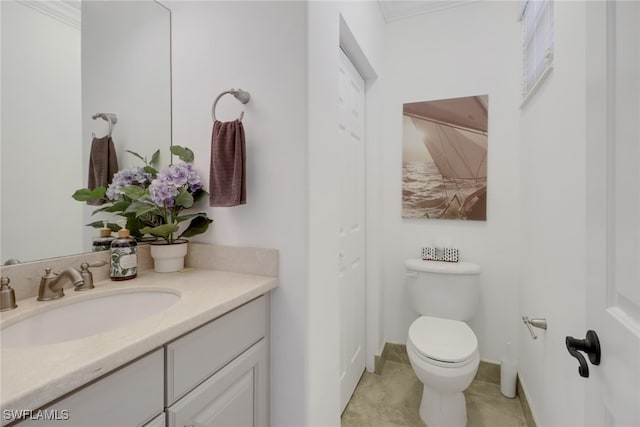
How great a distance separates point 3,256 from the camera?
810 mm

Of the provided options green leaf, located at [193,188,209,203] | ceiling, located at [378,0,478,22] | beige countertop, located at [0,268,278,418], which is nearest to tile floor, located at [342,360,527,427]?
beige countertop, located at [0,268,278,418]

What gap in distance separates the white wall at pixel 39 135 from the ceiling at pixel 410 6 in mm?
1850

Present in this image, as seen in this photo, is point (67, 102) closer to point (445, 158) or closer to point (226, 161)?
point (226, 161)

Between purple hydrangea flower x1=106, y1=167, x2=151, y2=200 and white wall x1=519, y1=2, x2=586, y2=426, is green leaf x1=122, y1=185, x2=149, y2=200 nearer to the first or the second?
purple hydrangea flower x1=106, y1=167, x2=151, y2=200

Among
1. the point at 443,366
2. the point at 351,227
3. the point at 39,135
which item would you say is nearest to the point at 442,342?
the point at 443,366

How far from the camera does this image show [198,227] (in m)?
1.15

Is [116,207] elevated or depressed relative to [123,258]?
elevated

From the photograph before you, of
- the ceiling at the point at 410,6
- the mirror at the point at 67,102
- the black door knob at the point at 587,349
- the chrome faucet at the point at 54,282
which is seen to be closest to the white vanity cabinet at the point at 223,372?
the chrome faucet at the point at 54,282

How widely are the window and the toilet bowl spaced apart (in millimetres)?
1318

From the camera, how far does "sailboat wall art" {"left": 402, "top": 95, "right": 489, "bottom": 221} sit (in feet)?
6.46

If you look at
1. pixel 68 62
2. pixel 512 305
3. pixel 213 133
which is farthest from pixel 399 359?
pixel 68 62

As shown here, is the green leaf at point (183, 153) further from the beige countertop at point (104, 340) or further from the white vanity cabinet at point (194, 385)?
the white vanity cabinet at point (194, 385)

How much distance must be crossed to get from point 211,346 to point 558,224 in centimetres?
130

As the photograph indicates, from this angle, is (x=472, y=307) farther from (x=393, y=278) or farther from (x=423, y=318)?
(x=393, y=278)
